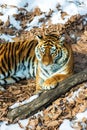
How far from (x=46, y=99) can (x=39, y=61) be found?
0.88 m

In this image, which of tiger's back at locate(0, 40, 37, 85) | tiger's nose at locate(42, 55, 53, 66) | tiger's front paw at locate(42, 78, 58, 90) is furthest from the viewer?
tiger's back at locate(0, 40, 37, 85)

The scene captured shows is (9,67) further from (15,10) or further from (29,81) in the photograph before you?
(15,10)

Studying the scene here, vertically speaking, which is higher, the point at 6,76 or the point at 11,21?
the point at 11,21

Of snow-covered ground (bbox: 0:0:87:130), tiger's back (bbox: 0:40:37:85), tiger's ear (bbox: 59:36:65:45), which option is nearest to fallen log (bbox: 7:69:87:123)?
tiger's ear (bbox: 59:36:65:45)

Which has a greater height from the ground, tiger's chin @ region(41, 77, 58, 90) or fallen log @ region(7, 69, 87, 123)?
tiger's chin @ region(41, 77, 58, 90)

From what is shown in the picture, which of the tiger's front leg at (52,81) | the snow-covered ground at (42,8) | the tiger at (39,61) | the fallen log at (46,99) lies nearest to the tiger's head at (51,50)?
the tiger at (39,61)

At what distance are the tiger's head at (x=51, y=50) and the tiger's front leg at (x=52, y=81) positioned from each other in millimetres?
208

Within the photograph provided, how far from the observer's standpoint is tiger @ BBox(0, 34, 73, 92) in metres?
7.05

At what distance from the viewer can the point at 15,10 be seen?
9141 millimetres

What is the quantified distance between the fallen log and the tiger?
6.3 inches

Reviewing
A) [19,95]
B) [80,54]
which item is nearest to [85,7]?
[80,54]

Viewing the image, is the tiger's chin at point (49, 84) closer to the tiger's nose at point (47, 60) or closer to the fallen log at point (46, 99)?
the fallen log at point (46, 99)

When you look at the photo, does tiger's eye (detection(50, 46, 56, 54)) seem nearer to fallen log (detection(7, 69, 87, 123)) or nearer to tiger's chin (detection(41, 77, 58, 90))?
tiger's chin (detection(41, 77, 58, 90))

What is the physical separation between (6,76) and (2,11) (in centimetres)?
174
